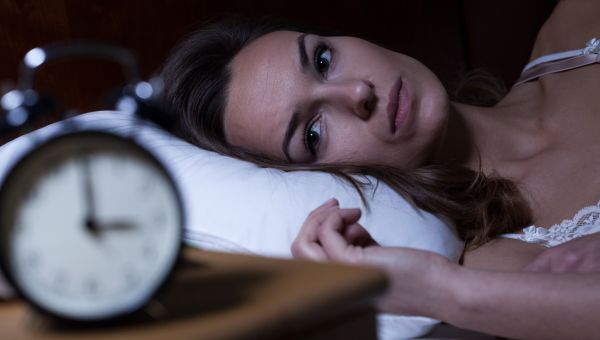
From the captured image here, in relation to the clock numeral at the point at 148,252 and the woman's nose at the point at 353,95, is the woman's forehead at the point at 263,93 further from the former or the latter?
the clock numeral at the point at 148,252

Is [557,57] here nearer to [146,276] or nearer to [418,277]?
[418,277]

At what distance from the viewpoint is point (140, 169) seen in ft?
1.45

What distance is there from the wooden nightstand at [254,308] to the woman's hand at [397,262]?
0.26m

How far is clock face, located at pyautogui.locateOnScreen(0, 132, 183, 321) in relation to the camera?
0.41m

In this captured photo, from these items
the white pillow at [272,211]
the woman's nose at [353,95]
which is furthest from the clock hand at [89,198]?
the woman's nose at [353,95]

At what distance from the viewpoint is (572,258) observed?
3.24 feet

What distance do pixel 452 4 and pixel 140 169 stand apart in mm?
1971

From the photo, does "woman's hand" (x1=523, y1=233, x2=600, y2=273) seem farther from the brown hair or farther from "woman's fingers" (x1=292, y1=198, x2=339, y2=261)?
"woman's fingers" (x1=292, y1=198, x2=339, y2=261)

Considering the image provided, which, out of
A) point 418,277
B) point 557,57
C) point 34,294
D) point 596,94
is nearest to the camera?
point 34,294

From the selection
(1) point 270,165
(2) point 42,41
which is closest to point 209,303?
(1) point 270,165

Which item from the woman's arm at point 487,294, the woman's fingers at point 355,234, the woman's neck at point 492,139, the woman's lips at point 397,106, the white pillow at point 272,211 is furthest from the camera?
the woman's neck at point 492,139

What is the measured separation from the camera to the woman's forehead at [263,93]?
4.13 feet

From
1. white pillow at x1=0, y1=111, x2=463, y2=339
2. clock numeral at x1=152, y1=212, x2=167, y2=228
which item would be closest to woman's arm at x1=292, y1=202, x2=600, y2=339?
white pillow at x1=0, y1=111, x2=463, y2=339

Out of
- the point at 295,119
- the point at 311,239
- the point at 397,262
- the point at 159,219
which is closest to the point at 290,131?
the point at 295,119
